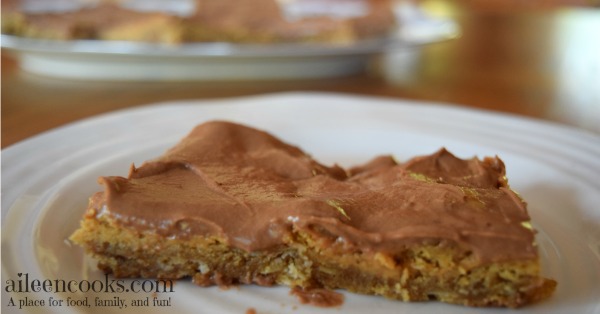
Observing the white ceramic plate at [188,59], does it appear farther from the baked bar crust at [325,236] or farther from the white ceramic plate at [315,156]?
the baked bar crust at [325,236]

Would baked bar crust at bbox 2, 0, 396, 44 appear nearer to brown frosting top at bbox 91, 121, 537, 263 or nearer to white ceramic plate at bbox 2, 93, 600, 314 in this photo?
white ceramic plate at bbox 2, 93, 600, 314

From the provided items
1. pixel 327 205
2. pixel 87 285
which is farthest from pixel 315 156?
pixel 87 285

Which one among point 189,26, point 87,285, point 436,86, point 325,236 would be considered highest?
point 189,26

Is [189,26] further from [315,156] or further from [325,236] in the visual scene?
[325,236]

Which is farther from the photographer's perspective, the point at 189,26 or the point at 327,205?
the point at 189,26

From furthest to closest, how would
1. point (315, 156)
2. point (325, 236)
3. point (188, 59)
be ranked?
point (188, 59) < point (315, 156) < point (325, 236)

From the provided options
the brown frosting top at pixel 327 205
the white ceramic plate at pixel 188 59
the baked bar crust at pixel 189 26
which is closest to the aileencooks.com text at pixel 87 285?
the brown frosting top at pixel 327 205

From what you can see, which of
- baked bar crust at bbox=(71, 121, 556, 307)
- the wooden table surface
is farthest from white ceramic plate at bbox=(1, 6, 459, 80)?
baked bar crust at bbox=(71, 121, 556, 307)
